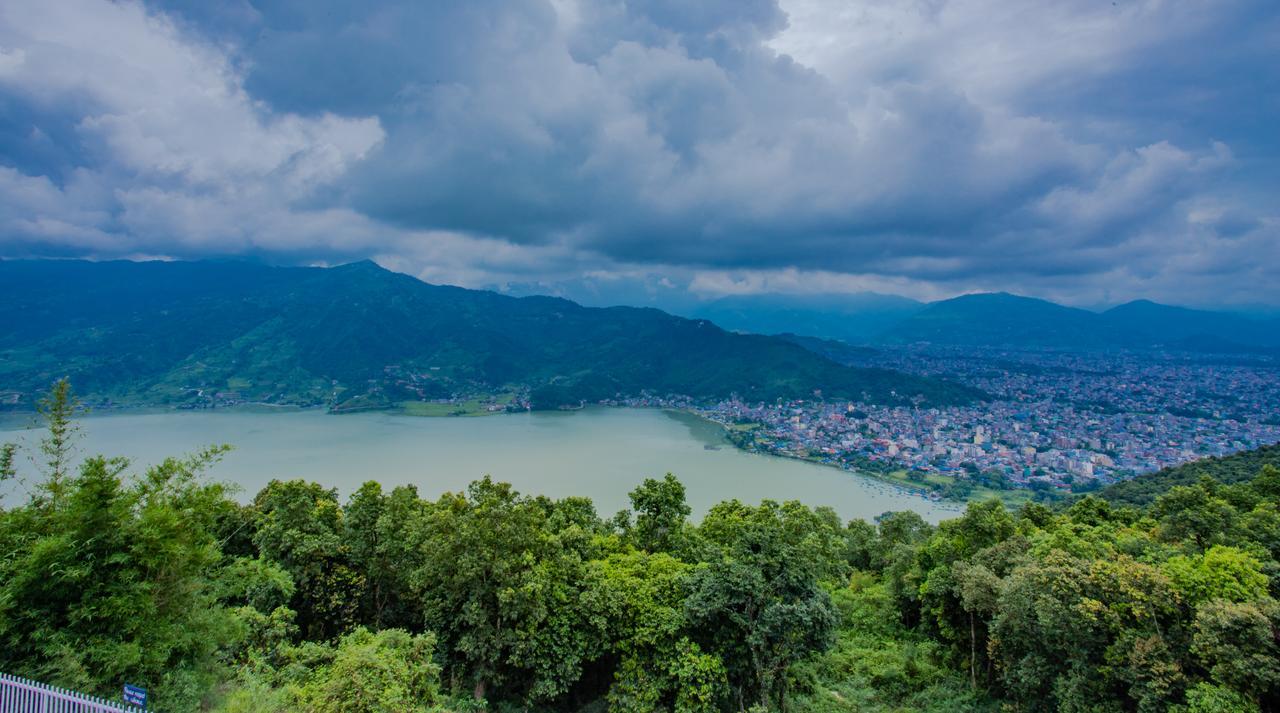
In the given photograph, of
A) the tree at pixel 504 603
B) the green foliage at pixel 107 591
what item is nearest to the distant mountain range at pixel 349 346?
the tree at pixel 504 603

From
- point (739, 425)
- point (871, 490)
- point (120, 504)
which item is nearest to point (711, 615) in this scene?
point (120, 504)

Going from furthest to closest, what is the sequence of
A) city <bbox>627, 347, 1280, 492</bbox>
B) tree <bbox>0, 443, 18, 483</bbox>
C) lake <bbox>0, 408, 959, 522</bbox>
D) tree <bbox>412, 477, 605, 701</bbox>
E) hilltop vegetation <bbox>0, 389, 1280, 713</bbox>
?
city <bbox>627, 347, 1280, 492</bbox>, lake <bbox>0, 408, 959, 522</bbox>, tree <bbox>412, 477, 605, 701</bbox>, tree <bbox>0, 443, 18, 483</bbox>, hilltop vegetation <bbox>0, 389, 1280, 713</bbox>

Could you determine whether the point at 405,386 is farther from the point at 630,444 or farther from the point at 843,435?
the point at 843,435

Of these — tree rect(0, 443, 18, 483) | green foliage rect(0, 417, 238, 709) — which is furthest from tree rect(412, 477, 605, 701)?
tree rect(0, 443, 18, 483)

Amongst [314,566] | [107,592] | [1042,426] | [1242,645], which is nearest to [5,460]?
[107,592]

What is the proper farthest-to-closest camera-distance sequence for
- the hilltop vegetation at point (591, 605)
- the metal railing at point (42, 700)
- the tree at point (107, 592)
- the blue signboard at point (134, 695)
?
the hilltop vegetation at point (591, 605), the tree at point (107, 592), the blue signboard at point (134, 695), the metal railing at point (42, 700)

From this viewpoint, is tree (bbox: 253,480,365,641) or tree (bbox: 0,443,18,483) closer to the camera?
tree (bbox: 0,443,18,483)

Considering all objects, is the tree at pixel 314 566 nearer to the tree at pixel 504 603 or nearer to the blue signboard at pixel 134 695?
the tree at pixel 504 603

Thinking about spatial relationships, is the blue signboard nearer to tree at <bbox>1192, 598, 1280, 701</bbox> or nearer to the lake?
tree at <bbox>1192, 598, 1280, 701</bbox>
